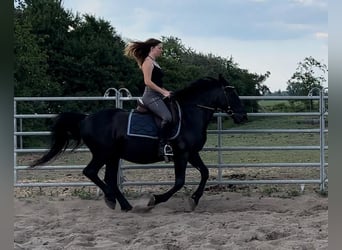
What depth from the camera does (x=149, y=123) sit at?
5496 millimetres

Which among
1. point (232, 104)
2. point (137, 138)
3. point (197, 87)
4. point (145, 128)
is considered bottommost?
point (137, 138)

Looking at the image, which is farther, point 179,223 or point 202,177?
point 202,177

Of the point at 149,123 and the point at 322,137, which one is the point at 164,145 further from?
A: the point at 322,137

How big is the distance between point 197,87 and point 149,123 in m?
0.76

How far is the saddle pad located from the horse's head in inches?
28.9

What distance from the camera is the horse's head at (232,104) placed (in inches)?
233

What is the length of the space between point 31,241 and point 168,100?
2197mm

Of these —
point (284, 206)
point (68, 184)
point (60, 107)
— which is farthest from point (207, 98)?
point (60, 107)

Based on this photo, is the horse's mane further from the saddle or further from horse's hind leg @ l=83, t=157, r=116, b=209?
horse's hind leg @ l=83, t=157, r=116, b=209

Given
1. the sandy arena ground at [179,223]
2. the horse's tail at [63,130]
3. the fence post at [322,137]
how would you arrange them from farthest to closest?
the fence post at [322,137] < the horse's tail at [63,130] < the sandy arena ground at [179,223]

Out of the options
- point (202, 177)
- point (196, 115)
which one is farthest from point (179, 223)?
point (196, 115)

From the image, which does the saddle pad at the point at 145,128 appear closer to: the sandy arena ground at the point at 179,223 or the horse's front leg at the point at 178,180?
the horse's front leg at the point at 178,180

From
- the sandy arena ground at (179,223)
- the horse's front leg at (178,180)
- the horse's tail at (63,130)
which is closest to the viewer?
the sandy arena ground at (179,223)

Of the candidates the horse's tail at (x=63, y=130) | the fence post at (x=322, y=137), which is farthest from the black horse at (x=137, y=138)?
the fence post at (x=322, y=137)
